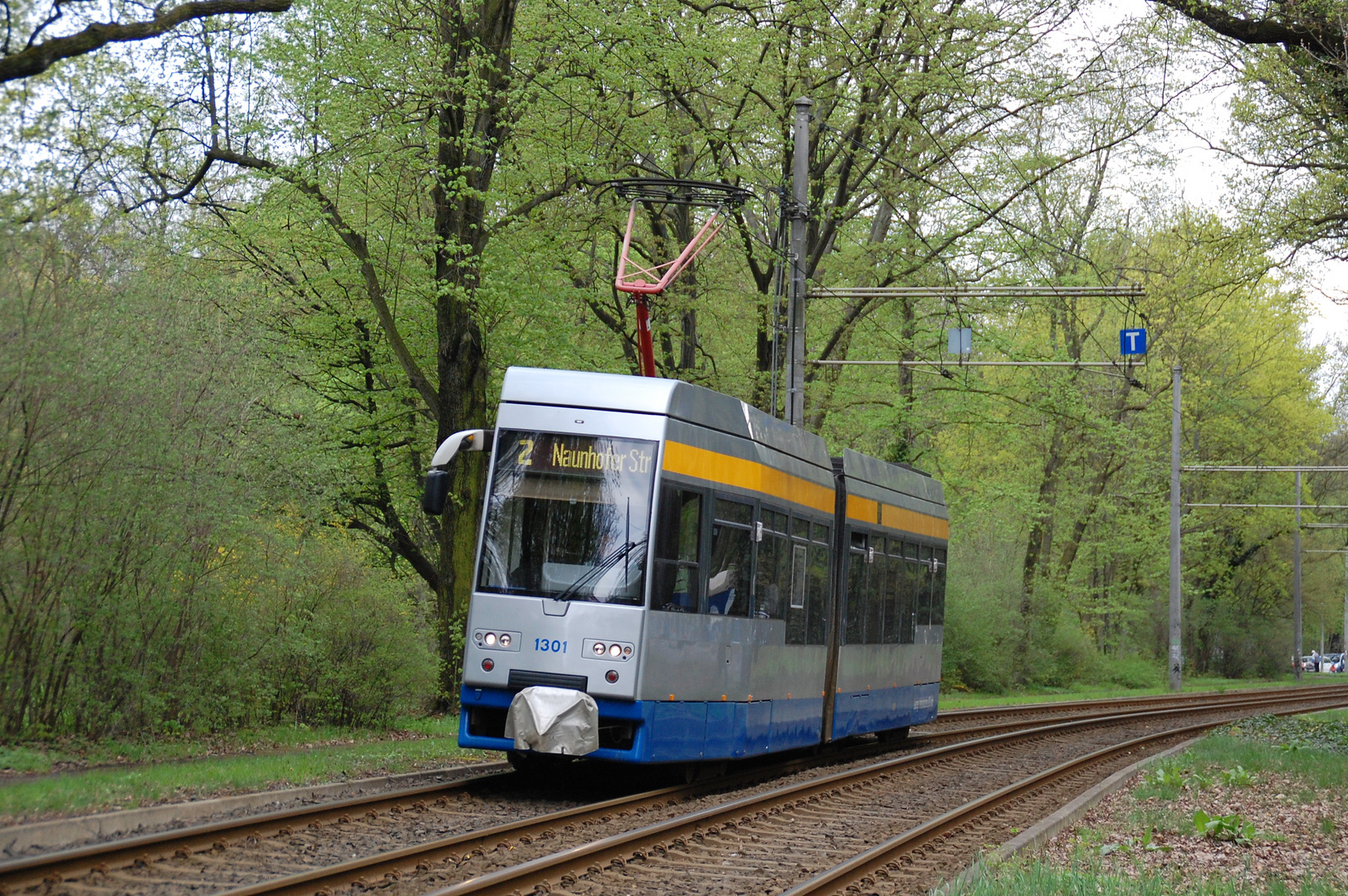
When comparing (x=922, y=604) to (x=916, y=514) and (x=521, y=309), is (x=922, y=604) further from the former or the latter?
(x=521, y=309)

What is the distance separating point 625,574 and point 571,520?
65 centimetres

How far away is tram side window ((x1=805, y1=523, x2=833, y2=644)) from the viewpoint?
14.0 m

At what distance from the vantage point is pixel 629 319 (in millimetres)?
26781

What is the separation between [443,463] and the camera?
10.8m

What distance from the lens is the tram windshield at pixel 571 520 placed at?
420 inches

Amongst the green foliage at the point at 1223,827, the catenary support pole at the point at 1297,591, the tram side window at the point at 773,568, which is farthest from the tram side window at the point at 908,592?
the catenary support pole at the point at 1297,591

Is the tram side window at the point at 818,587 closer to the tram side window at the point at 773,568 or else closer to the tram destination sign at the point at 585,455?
the tram side window at the point at 773,568

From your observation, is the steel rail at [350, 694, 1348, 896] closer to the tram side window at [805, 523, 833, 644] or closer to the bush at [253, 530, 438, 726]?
the tram side window at [805, 523, 833, 644]

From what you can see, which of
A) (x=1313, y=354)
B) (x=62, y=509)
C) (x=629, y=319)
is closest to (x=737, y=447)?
(x=62, y=509)

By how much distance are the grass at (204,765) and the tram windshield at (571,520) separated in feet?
7.52

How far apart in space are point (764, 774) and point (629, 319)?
14530 mm

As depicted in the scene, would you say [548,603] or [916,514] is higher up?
[916,514]

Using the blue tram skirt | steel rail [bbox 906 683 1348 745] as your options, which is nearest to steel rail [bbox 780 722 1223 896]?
the blue tram skirt

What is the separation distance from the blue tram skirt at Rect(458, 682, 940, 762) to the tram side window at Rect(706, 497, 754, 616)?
90cm
